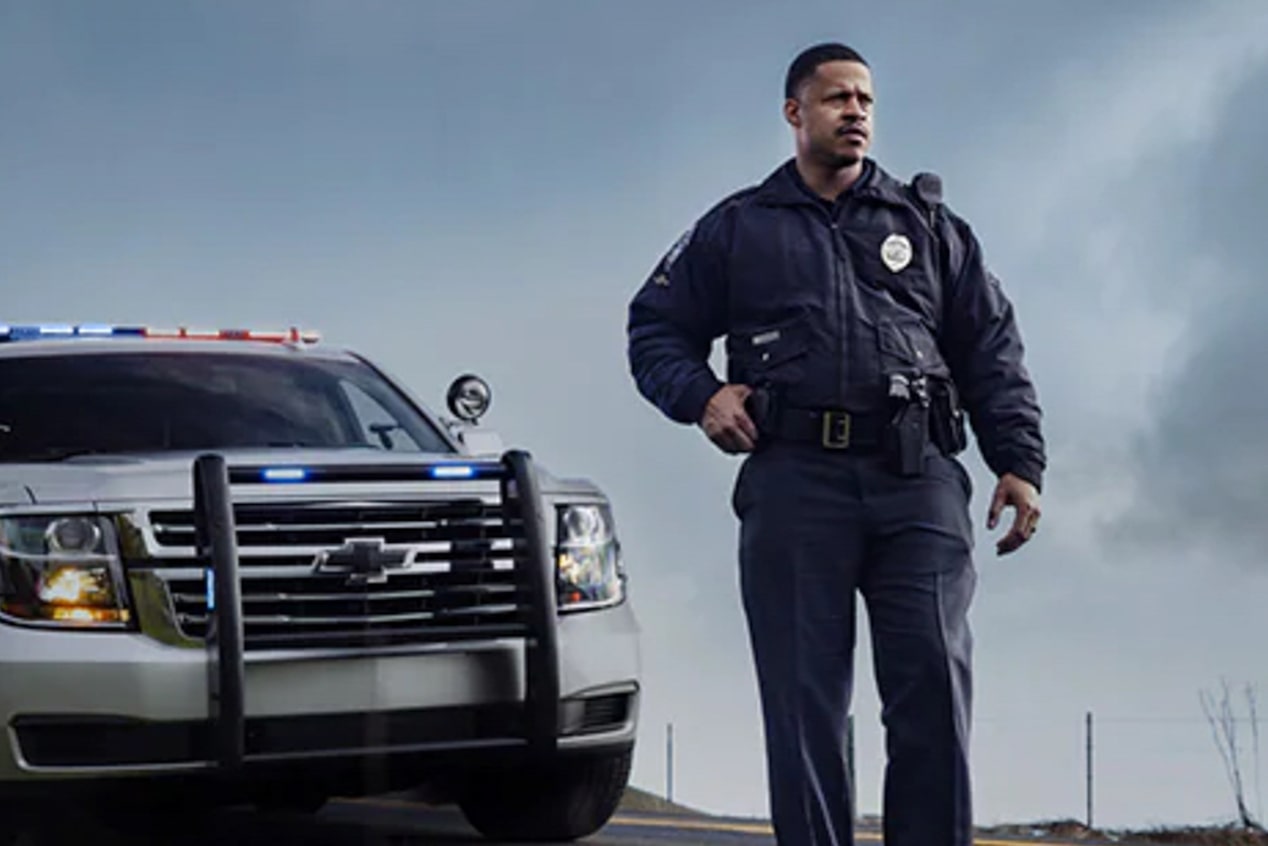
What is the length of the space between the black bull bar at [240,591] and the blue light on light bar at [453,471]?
0.06 metres

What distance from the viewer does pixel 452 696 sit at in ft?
21.9

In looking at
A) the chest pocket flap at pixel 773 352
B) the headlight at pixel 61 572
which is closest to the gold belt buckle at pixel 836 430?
→ the chest pocket flap at pixel 773 352

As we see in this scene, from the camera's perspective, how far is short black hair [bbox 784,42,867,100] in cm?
539

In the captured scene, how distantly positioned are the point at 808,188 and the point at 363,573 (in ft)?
6.82

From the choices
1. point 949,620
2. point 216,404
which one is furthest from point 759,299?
point 216,404

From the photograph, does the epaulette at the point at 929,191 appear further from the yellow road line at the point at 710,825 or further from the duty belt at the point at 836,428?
the yellow road line at the point at 710,825

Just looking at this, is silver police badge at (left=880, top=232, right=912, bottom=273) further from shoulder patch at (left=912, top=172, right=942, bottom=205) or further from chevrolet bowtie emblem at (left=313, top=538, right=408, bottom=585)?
chevrolet bowtie emblem at (left=313, top=538, right=408, bottom=585)

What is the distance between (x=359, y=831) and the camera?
8273 mm

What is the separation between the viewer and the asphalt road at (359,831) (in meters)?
7.58

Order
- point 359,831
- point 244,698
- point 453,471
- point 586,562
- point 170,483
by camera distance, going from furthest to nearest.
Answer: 1. point 359,831
2. point 586,562
3. point 453,471
4. point 170,483
5. point 244,698

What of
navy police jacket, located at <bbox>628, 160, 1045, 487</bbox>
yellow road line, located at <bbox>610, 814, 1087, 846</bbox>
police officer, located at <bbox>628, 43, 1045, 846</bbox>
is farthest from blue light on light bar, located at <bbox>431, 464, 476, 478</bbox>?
yellow road line, located at <bbox>610, 814, 1087, 846</bbox>

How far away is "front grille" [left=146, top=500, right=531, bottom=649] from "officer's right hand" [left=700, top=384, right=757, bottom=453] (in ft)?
5.49

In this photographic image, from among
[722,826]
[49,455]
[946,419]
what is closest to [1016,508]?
[946,419]

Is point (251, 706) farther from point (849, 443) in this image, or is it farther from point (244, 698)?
point (849, 443)
